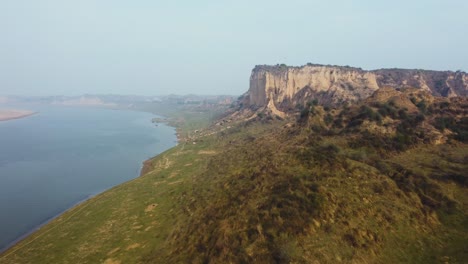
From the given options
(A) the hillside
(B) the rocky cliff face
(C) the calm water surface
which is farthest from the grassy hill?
(B) the rocky cliff face

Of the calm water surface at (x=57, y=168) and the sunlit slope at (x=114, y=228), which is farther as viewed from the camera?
the calm water surface at (x=57, y=168)

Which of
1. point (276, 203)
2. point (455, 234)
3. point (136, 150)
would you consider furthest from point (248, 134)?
point (455, 234)

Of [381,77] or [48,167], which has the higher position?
[381,77]

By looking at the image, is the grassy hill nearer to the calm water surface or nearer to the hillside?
the hillside

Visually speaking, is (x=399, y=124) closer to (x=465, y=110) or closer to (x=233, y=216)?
(x=465, y=110)

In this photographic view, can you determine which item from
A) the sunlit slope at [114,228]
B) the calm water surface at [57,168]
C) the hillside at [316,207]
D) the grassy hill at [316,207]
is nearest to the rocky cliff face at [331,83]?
the calm water surface at [57,168]

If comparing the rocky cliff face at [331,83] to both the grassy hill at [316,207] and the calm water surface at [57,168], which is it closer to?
the calm water surface at [57,168]
